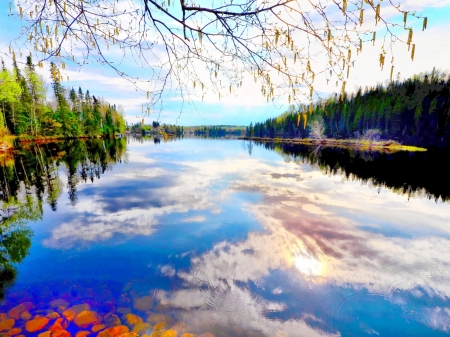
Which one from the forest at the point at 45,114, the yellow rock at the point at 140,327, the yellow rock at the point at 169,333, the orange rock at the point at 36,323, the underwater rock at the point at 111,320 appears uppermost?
the forest at the point at 45,114

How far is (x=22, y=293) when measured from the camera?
281 inches

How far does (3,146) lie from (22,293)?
53107 millimetres

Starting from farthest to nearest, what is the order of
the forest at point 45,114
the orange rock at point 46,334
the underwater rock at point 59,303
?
1. the forest at point 45,114
2. the underwater rock at point 59,303
3. the orange rock at point 46,334

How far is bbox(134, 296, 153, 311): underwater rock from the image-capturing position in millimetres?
6585

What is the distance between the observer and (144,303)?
22.3 feet

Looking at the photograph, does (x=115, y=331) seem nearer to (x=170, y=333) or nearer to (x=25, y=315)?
(x=170, y=333)

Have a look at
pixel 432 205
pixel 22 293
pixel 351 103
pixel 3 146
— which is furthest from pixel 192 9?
pixel 351 103

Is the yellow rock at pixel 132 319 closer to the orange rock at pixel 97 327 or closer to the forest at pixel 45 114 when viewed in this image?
the orange rock at pixel 97 327

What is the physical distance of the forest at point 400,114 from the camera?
7350cm

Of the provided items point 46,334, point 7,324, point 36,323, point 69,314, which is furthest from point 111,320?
point 7,324

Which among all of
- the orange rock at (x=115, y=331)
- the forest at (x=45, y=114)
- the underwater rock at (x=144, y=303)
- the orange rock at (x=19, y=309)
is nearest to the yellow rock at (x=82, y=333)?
the orange rock at (x=115, y=331)

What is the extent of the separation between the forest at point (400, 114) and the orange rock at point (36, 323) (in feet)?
208

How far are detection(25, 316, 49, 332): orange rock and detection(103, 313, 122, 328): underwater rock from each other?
1450mm

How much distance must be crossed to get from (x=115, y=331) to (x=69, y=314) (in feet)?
5.03
